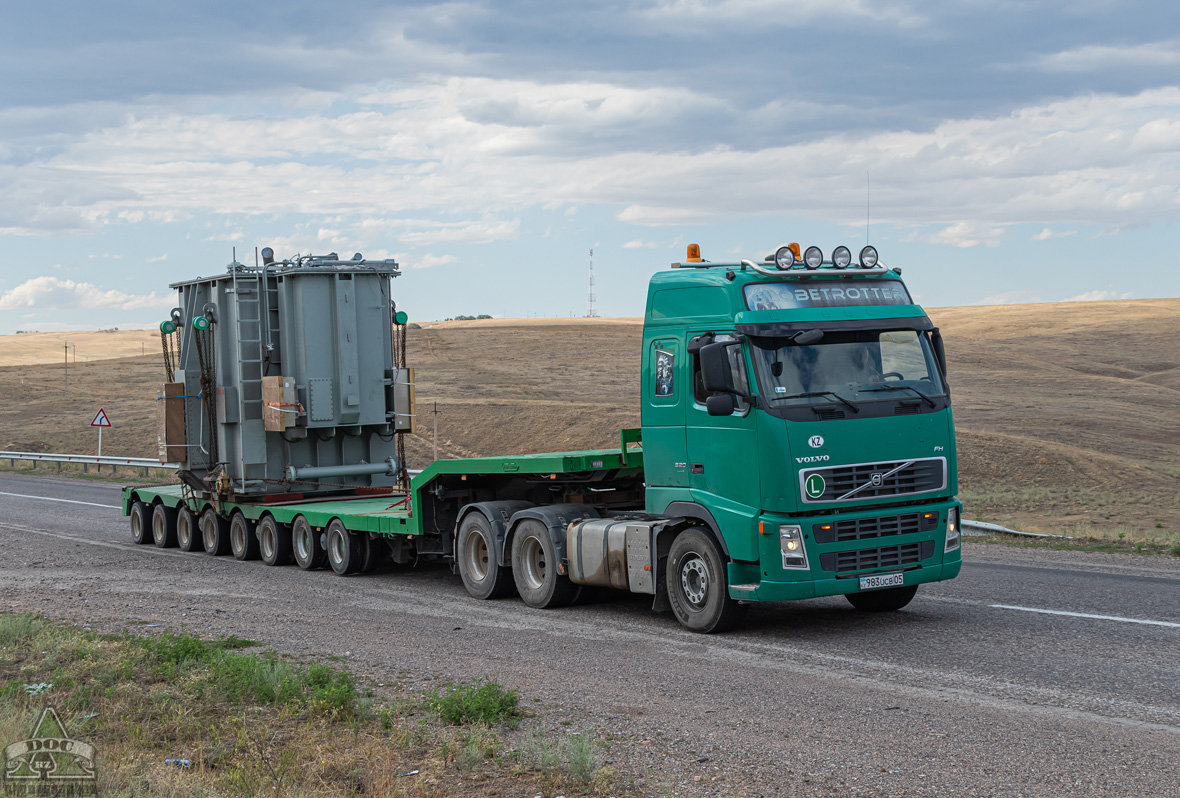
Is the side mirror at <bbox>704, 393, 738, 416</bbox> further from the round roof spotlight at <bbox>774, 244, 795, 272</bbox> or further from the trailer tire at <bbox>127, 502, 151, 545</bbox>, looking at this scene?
the trailer tire at <bbox>127, 502, 151, 545</bbox>

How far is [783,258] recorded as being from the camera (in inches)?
402

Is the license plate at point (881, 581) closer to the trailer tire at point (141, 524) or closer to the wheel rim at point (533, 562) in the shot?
the wheel rim at point (533, 562)

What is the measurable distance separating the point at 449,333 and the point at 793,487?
78.8m

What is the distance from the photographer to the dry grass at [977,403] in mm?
27850

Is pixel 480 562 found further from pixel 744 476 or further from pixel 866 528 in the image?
pixel 866 528

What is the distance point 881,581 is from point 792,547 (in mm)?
979

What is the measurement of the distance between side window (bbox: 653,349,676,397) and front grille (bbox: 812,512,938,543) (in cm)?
183

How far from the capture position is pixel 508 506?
12648mm

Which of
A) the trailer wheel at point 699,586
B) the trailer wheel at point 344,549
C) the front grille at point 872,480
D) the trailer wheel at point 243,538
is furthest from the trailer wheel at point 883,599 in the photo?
the trailer wheel at point 243,538

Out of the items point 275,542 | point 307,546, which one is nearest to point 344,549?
point 307,546

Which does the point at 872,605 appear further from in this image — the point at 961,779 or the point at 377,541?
the point at 377,541

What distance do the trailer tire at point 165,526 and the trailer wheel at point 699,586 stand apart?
1086 cm

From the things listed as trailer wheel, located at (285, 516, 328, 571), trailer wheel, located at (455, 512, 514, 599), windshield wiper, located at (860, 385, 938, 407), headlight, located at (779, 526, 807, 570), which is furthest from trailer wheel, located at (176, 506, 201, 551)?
windshield wiper, located at (860, 385, 938, 407)

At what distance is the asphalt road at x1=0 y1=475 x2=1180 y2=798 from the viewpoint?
6.20 m
